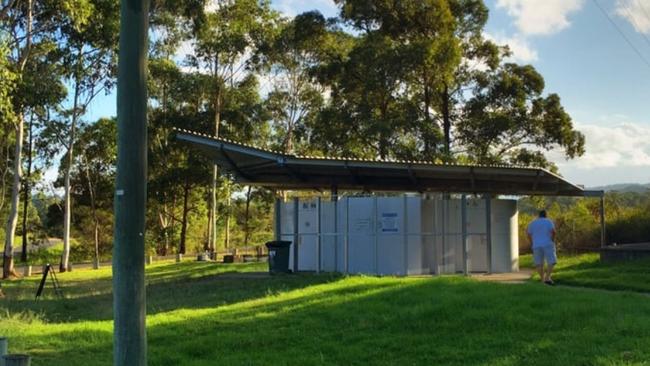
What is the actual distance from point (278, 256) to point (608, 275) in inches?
362

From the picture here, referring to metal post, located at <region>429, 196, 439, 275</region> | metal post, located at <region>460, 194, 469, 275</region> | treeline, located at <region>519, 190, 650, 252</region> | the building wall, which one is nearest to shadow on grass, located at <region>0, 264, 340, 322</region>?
the building wall

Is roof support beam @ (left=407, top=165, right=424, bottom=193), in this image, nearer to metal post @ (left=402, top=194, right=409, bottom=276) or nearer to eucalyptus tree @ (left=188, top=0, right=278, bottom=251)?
metal post @ (left=402, top=194, right=409, bottom=276)

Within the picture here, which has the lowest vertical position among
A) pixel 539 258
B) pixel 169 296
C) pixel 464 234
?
pixel 169 296

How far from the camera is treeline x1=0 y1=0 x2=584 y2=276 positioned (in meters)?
27.9

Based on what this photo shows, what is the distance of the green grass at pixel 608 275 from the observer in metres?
14.8

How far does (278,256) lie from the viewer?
19984 mm

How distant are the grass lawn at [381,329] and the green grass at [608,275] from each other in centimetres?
257

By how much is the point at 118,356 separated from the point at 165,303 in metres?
11.7

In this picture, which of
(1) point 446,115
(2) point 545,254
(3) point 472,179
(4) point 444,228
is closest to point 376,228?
(4) point 444,228

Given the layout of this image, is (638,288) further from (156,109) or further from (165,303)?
(156,109)

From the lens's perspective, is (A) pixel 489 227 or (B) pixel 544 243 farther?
(A) pixel 489 227

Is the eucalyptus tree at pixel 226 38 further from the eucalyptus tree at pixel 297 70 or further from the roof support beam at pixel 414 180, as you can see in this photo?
the roof support beam at pixel 414 180

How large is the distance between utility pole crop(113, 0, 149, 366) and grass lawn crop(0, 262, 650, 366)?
4.05m

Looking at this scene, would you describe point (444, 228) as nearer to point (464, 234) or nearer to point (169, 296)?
point (464, 234)
